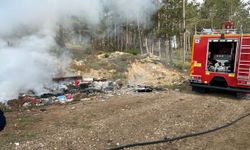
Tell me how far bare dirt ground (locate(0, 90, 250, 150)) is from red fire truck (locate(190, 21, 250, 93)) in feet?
3.32

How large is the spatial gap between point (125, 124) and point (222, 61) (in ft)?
22.0

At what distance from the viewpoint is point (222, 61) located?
533 inches

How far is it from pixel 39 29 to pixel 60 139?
827cm

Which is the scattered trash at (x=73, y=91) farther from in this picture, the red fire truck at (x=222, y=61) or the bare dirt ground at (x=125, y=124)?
the red fire truck at (x=222, y=61)

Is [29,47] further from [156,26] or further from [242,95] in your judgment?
[156,26]

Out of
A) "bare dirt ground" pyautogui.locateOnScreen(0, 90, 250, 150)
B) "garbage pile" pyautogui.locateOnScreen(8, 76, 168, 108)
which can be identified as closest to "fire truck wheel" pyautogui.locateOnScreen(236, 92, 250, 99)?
"bare dirt ground" pyautogui.locateOnScreen(0, 90, 250, 150)

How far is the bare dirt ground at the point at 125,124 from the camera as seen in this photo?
7.10 metres

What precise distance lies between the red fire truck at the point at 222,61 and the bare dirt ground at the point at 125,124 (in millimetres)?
1012

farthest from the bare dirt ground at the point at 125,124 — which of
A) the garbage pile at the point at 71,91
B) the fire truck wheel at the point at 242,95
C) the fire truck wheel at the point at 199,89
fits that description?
the fire truck wheel at the point at 199,89

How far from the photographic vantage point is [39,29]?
14297mm

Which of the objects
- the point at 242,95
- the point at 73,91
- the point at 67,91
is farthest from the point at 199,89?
the point at 67,91

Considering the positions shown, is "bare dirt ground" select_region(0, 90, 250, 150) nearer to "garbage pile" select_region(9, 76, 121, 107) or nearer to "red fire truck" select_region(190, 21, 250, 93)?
"red fire truck" select_region(190, 21, 250, 93)

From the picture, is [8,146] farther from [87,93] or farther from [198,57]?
[198,57]

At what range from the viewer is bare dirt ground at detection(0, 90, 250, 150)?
7098 millimetres
